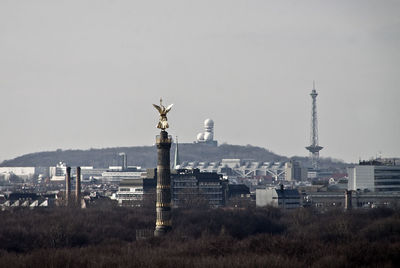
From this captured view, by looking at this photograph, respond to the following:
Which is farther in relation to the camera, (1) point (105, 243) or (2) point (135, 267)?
(1) point (105, 243)

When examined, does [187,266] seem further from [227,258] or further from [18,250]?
[18,250]

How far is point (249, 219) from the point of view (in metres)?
186

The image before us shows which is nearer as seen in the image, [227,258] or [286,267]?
[286,267]

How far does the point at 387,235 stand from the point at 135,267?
59.3 m

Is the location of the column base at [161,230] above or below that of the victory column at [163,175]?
below

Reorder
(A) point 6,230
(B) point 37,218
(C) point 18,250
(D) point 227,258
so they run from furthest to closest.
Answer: (B) point 37,218 → (A) point 6,230 → (C) point 18,250 → (D) point 227,258

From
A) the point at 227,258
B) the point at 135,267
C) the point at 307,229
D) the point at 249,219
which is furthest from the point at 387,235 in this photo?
the point at 135,267

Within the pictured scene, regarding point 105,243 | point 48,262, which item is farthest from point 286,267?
point 105,243

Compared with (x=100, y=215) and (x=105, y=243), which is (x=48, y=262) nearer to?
(x=105, y=243)

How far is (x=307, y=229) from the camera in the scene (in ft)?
545

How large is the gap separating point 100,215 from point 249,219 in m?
25.7

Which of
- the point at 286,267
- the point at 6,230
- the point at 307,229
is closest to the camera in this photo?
the point at 286,267

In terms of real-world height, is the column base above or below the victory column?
below

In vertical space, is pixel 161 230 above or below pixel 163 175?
below
